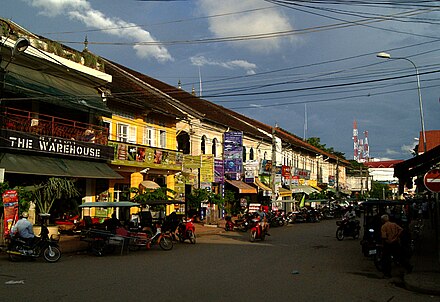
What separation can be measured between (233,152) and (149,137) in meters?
8.51

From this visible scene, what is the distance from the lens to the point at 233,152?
1404 inches

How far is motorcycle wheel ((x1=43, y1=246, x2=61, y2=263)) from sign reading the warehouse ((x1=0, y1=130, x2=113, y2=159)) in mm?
6239

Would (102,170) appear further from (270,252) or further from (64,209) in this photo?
(270,252)

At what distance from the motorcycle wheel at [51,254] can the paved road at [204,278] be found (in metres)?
0.28

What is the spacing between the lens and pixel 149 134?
1144 inches

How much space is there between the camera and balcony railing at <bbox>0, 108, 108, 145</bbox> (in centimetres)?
1952

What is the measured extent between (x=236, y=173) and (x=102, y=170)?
48.4 feet

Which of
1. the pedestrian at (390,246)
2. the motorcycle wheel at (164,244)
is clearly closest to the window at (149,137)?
the motorcycle wheel at (164,244)

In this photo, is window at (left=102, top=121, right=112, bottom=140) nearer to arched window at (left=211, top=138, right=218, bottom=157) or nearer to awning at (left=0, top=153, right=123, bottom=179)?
awning at (left=0, top=153, right=123, bottom=179)

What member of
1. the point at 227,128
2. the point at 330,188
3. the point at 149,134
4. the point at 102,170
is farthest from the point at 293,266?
the point at 330,188

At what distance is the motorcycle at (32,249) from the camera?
1395 centimetres

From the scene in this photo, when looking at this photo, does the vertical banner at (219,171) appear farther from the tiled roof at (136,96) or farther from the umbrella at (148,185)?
the umbrella at (148,185)

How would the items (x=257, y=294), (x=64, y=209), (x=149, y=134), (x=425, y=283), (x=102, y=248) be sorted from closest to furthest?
(x=257, y=294), (x=425, y=283), (x=102, y=248), (x=64, y=209), (x=149, y=134)

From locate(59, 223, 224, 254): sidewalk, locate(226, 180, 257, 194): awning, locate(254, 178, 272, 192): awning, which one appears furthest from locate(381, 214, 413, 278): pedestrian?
locate(254, 178, 272, 192): awning
